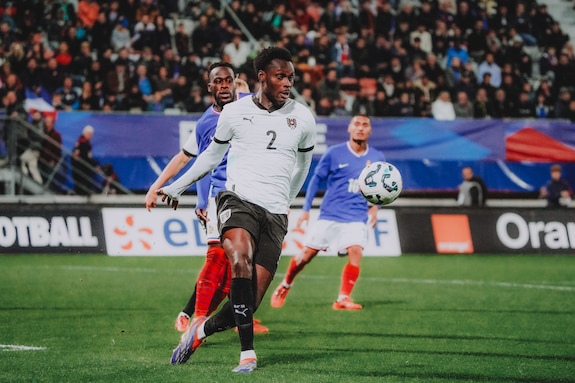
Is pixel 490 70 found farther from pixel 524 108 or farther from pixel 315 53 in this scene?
pixel 315 53

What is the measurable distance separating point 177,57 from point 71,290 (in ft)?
36.4

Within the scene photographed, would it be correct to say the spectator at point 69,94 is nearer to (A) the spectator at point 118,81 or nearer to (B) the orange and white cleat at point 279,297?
(A) the spectator at point 118,81

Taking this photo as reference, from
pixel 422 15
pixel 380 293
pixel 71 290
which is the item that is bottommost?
pixel 380 293

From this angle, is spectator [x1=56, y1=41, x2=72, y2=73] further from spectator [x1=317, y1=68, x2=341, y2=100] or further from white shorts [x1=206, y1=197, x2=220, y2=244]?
white shorts [x1=206, y1=197, x2=220, y2=244]

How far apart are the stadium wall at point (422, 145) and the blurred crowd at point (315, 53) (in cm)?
149

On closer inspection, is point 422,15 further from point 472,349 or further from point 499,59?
point 472,349

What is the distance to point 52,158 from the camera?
2034 cm

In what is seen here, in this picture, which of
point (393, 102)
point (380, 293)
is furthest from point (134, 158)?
point (380, 293)

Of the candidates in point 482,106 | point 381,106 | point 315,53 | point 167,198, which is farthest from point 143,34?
point 167,198

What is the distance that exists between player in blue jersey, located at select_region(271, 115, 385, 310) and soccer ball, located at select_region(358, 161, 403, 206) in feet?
9.33

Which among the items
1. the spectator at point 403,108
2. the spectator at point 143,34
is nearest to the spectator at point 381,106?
the spectator at point 403,108

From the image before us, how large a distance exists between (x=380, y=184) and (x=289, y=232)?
9.64 m

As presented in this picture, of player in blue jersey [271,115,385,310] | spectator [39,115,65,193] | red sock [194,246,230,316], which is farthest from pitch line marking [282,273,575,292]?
spectator [39,115,65,193]

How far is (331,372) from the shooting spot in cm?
745
